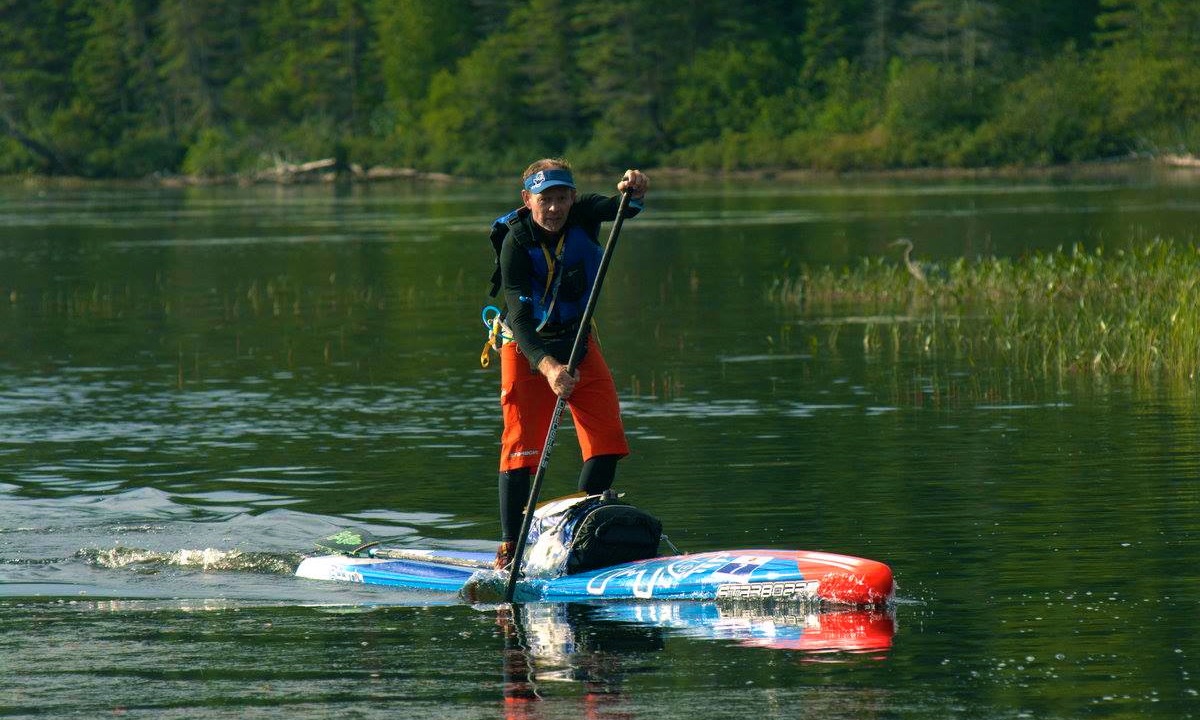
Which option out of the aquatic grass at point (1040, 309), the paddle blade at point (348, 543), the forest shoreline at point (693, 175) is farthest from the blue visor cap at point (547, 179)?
the forest shoreline at point (693, 175)

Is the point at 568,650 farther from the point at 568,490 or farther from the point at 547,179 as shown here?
the point at 568,490

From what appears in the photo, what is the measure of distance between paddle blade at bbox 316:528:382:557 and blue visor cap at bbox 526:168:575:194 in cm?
277

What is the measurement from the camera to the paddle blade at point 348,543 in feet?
43.8

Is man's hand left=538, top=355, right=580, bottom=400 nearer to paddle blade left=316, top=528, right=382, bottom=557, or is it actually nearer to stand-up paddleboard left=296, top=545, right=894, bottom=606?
stand-up paddleboard left=296, top=545, right=894, bottom=606

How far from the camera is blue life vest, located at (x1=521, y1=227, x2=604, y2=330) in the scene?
1212cm

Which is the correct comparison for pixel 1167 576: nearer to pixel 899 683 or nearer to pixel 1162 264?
pixel 899 683

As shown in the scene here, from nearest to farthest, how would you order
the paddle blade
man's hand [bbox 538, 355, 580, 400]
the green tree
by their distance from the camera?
man's hand [bbox 538, 355, 580, 400], the paddle blade, the green tree

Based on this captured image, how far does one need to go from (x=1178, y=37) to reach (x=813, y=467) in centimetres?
8601

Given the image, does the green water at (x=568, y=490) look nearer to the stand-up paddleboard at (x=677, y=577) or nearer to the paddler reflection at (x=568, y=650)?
the paddler reflection at (x=568, y=650)

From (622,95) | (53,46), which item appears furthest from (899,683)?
(53,46)

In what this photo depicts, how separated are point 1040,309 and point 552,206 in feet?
58.0

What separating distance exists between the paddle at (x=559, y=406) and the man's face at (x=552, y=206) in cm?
29

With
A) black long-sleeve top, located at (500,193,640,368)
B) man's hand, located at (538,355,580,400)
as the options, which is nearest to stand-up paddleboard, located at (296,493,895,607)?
man's hand, located at (538,355,580,400)

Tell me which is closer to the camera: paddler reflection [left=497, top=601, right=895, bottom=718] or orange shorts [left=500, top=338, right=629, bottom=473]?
paddler reflection [left=497, top=601, right=895, bottom=718]
